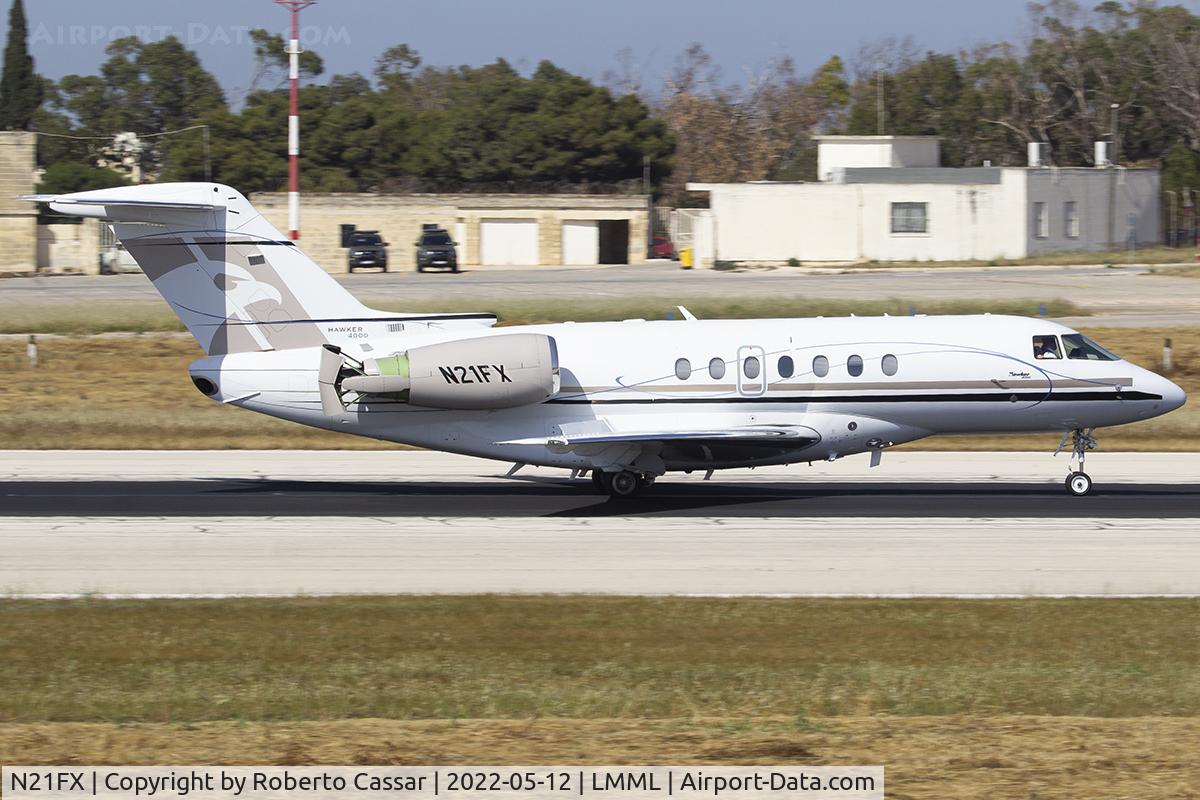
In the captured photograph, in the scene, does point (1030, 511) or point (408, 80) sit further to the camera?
point (408, 80)

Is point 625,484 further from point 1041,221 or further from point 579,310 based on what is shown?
point 1041,221

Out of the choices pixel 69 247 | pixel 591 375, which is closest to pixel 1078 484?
pixel 591 375

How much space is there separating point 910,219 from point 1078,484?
48.7 meters

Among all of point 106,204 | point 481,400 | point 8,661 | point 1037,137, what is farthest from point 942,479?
point 1037,137

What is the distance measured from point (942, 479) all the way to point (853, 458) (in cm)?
303

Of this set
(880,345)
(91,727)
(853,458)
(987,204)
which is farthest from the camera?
(987,204)

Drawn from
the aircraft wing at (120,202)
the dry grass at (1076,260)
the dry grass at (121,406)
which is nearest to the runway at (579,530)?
the dry grass at (121,406)

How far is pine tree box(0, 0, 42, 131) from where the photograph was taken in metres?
102

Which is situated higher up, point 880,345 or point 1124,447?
point 880,345

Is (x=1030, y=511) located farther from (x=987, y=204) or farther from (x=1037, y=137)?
→ (x=1037, y=137)

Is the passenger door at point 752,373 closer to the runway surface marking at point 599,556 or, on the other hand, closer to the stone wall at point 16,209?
the runway surface marking at point 599,556

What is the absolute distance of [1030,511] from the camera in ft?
72.2

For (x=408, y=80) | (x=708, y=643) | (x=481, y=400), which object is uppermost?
(x=408, y=80)

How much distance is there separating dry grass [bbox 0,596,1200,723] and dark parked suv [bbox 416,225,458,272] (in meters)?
54.7
